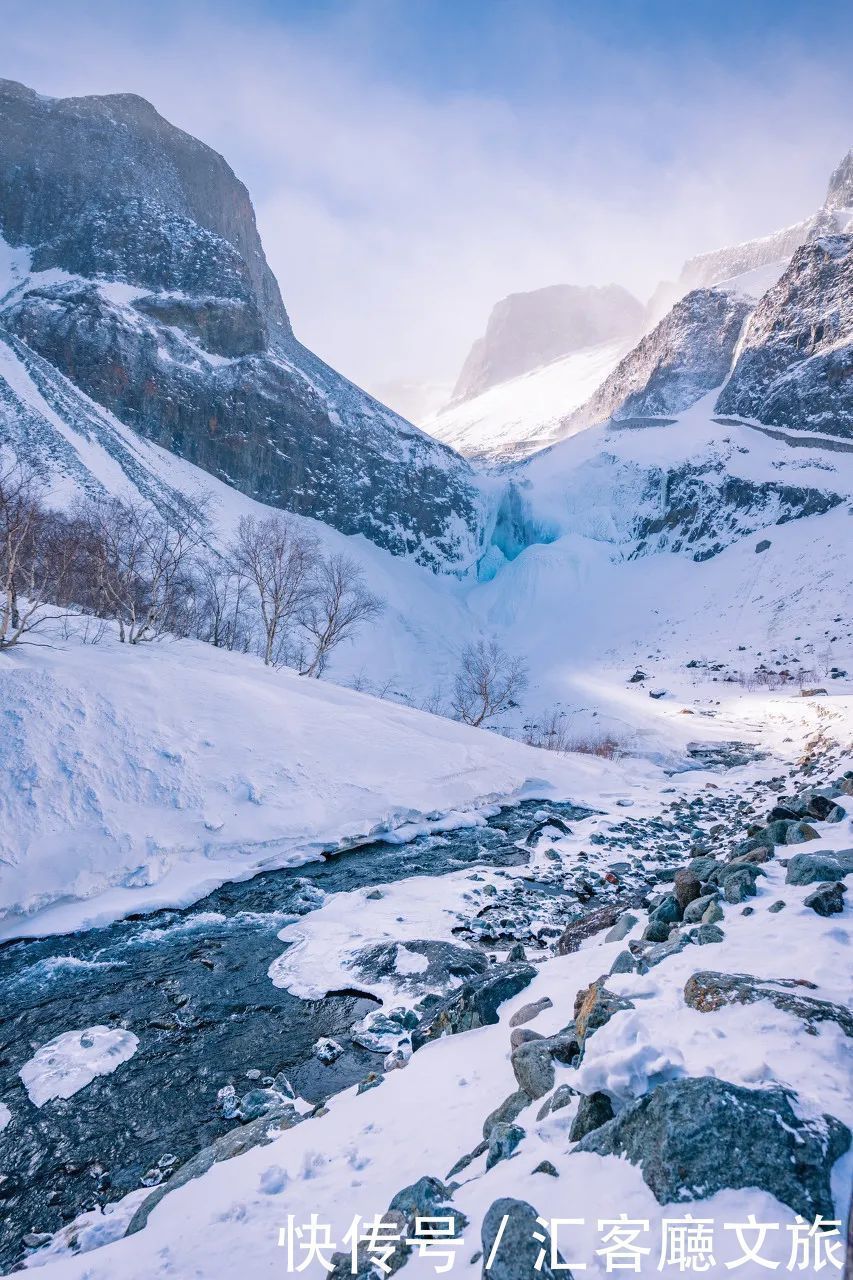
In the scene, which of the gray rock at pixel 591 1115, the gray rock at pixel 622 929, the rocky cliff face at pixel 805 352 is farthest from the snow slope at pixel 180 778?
the rocky cliff face at pixel 805 352

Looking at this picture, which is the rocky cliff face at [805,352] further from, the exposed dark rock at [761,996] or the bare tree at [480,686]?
the exposed dark rock at [761,996]

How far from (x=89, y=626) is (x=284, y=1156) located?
19.9 metres

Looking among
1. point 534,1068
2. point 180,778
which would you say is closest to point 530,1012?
point 534,1068

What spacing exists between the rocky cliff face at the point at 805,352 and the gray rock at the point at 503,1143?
73.3 metres

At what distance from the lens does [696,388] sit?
7856 cm

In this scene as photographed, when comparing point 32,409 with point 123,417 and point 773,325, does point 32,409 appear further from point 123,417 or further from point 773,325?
point 773,325

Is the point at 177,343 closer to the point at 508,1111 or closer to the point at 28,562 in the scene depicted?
the point at 28,562

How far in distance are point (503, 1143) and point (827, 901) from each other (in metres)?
3.30

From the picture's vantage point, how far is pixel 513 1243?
2.25 metres

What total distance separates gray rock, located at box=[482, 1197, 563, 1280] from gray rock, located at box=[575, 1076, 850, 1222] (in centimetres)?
47

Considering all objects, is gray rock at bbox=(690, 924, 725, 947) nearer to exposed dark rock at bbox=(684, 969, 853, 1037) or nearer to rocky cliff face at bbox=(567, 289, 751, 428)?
exposed dark rock at bbox=(684, 969, 853, 1037)

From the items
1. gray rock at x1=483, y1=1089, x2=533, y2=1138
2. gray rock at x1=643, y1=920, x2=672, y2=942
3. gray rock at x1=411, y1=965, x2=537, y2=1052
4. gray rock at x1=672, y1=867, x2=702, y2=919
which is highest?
gray rock at x1=672, y1=867, x2=702, y2=919

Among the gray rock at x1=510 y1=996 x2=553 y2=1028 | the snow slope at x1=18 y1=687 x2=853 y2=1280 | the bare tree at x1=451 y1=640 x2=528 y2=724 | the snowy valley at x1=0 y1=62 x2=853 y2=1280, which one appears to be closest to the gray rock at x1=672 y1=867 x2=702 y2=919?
the snowy valley at x1=0 y1=62 x2=853 y2=1280

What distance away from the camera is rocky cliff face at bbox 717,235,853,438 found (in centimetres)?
6084
